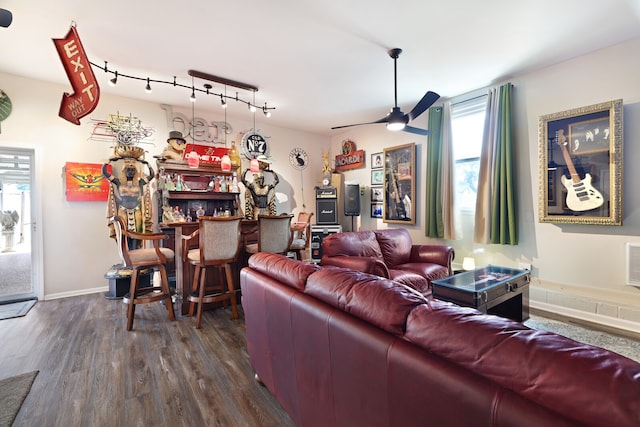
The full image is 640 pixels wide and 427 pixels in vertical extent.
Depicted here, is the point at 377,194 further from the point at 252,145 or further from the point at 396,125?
the point at 252,145

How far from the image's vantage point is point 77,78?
7.96ft

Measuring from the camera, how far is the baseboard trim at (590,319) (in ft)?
8.92

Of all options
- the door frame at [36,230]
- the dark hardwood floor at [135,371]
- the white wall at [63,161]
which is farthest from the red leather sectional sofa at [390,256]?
the door frame at [36,230]

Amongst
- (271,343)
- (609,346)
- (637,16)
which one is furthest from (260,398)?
(637,16)

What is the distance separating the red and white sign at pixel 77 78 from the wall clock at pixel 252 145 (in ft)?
8.69

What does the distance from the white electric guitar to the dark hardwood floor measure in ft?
11.8

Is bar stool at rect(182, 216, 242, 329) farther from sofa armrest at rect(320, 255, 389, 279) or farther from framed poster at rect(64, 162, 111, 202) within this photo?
framed poster at rect(64, 162, 111, 202)

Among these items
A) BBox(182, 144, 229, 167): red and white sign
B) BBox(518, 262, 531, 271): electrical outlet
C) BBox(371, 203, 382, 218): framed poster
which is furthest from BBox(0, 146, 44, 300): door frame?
BBox(518, 262, 531, 271): electrical outlet

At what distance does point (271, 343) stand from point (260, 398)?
50cm

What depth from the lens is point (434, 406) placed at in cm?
73

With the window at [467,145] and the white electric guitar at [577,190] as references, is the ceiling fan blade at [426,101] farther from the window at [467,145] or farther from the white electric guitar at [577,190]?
the white electric guitar at [577,190]

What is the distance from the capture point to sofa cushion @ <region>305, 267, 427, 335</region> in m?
0.93

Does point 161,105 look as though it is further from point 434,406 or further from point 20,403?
point 434,406

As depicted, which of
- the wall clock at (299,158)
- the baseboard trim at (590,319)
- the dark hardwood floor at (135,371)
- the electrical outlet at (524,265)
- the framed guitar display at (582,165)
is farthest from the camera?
the wall clock at (299,158)
